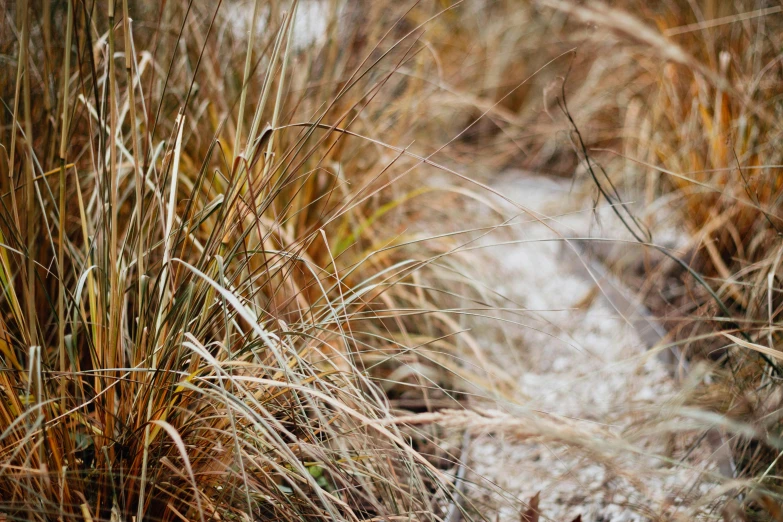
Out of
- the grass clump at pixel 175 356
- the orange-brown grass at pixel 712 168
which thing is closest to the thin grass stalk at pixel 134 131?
the grass clump at pixel 175 356

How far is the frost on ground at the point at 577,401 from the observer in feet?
3.45

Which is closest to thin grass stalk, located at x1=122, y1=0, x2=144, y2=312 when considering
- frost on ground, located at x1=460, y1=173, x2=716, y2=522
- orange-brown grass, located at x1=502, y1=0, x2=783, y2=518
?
frost on ground, located at x1=460, y1=173, x2=716, y2=522

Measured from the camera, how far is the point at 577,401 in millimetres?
1818

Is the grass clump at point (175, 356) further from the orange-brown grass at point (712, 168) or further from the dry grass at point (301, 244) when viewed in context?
the orange-brown grass at point (712, 168)

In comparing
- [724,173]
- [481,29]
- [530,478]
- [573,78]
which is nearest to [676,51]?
[724,173]

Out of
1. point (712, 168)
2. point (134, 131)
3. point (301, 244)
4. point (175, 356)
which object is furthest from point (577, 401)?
point (134, 131)

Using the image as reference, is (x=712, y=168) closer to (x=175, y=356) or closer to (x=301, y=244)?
(x=301, y=244)

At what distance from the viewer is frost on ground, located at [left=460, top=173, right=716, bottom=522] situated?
3.45ft

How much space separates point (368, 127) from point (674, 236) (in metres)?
1.41

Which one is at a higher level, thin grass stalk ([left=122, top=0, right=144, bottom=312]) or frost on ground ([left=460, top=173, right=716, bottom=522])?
thin grass stalk ([left=122, top=0, right=144, bottom=312])

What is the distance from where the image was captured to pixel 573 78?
380cm

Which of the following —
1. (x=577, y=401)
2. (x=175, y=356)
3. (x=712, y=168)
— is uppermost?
(x=712, y=168)

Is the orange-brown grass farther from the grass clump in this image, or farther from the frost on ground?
the grass clump

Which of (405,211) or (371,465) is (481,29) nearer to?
(405,211)
